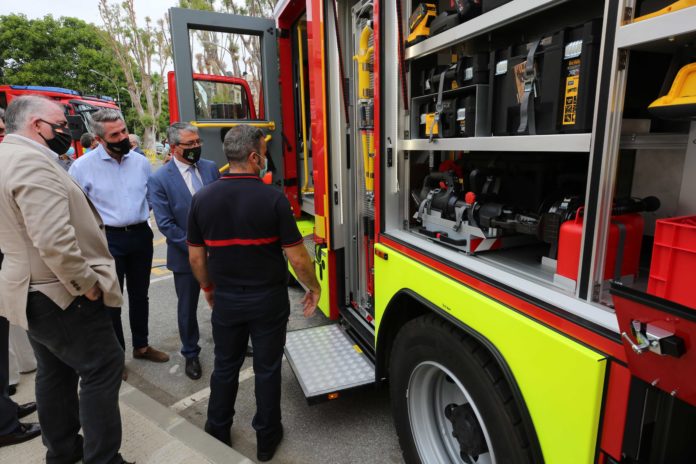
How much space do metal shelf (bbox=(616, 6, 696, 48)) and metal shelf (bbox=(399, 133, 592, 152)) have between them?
0.80 ft

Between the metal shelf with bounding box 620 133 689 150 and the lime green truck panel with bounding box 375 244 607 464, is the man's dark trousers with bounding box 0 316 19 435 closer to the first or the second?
the lime green truck panel with bounding box 375 244 607 464

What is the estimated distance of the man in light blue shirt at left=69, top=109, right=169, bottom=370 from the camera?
9.82 ft

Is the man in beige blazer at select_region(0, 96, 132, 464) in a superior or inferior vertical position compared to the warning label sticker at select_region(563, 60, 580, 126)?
inferior

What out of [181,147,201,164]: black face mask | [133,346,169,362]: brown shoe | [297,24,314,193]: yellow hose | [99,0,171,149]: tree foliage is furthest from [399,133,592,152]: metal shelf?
[99,0,171,149]: tree foliage

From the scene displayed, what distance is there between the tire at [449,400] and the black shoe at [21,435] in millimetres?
2069

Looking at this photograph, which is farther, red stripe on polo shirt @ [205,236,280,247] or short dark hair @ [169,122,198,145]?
short dark hair @ [169,122,198,145]

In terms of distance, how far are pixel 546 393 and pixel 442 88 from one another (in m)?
1.25

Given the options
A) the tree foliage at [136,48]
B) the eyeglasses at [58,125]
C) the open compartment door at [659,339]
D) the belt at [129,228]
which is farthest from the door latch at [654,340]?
the tree foliage at [136,48]

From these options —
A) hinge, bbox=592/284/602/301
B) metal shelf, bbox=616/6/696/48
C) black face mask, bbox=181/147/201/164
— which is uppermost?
metal shelf, bbox=616/6/696/48

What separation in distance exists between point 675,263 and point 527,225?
0.67 metres

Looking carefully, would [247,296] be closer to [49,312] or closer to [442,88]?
[49,312]

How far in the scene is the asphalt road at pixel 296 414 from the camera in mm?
2424

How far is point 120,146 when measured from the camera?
301cm

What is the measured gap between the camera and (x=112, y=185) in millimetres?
3047
